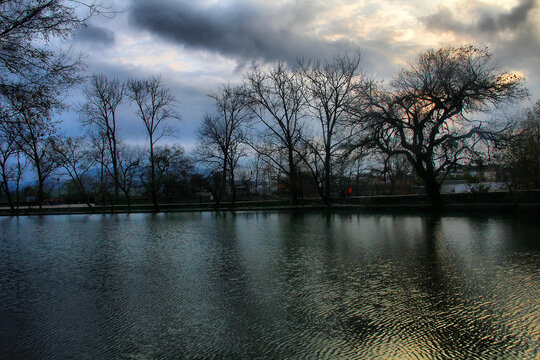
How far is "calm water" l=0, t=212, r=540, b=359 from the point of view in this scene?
4191 mm

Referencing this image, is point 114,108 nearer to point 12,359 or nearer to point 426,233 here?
point 426,233

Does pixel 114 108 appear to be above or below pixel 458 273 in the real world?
above

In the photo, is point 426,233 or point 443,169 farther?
point 443,169

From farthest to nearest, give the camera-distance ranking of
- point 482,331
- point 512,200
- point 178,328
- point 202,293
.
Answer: point 512,200
point 202,293
point 178,328
point 482,331

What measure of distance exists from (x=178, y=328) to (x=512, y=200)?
24.1m

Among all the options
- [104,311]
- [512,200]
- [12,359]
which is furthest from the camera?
[512,200]

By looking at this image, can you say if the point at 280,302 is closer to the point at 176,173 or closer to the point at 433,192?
the point at 433,192

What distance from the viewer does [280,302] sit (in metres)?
5.80

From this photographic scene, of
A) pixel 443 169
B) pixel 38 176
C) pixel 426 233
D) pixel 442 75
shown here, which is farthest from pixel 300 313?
pixel 38 176

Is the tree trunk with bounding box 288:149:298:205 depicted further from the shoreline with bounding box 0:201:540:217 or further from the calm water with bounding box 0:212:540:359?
the calm water with bounding box 0:212:540:359

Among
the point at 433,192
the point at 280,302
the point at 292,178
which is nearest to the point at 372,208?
the point at 433,192

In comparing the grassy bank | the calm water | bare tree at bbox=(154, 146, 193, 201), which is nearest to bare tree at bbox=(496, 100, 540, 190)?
the grassy bank

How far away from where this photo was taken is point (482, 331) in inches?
175

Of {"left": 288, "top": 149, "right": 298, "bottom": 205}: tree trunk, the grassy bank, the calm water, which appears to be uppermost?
{"left": 288, "top": 149, "right": 298, "bottom": 205}: tree trunk
